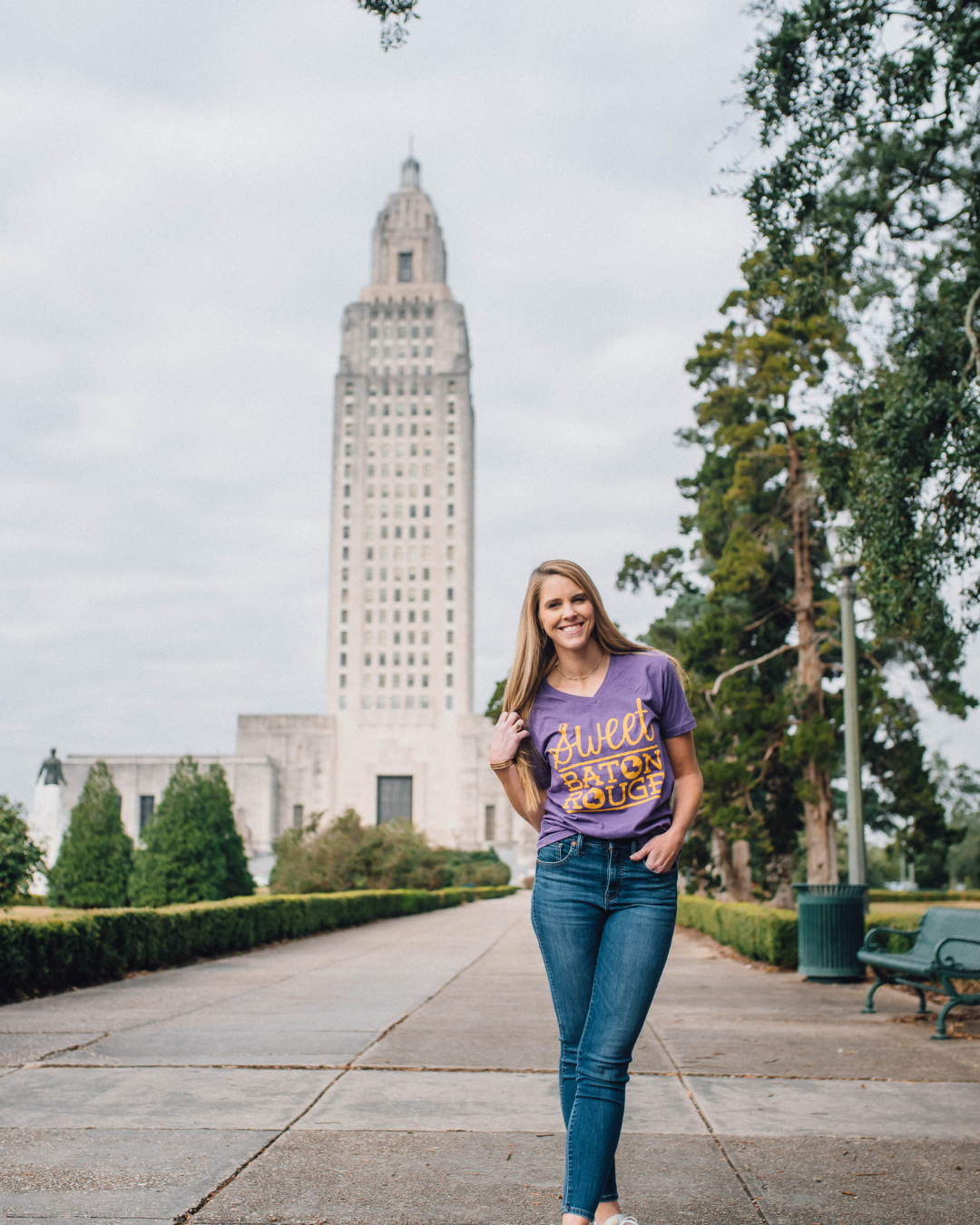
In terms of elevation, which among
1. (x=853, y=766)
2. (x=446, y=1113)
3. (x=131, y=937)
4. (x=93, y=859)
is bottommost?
(x=93, y=859)

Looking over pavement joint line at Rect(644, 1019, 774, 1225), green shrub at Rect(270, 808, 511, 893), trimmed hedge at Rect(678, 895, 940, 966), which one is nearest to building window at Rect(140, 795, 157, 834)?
green shrub at Rect(270, 808, 511, 893)

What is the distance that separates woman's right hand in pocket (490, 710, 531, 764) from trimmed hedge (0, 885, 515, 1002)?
24.4ft

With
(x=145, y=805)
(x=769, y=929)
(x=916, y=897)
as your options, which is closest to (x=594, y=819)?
(x=769, y=929)

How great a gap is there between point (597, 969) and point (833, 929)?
8.74 m

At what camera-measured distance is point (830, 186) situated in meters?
10.6

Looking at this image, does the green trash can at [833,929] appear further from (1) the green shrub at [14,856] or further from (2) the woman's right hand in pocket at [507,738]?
(2) the woman's right hand in pocket at [507,738]

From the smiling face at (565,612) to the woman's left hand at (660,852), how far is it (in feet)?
1.92

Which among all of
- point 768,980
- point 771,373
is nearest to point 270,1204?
point 768,980

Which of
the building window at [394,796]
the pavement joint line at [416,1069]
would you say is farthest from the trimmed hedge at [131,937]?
the building window at [394,796]

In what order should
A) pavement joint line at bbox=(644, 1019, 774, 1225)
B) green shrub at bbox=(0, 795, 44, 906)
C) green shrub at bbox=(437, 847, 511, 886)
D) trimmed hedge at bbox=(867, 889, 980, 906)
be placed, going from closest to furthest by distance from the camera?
pavement joint line at bbox=(644, 1019, 774, 1225), green shrub at bbox=(0, 795, 44, 906), trimmed hedge at bbox=(867, 889, 980, 906), green shrub at bbox=(437, 847, 511, 886)

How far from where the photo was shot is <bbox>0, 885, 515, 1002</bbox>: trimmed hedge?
9.59 metres

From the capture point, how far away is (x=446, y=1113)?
16.4ft

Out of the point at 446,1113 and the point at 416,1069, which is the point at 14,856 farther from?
the point at 446,1113

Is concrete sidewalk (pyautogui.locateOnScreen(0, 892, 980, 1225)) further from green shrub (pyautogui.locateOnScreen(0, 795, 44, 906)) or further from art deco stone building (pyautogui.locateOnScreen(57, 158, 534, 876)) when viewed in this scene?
art deco stone building (pyautogui.locateOnScreen(57, 158, 534, 876))
